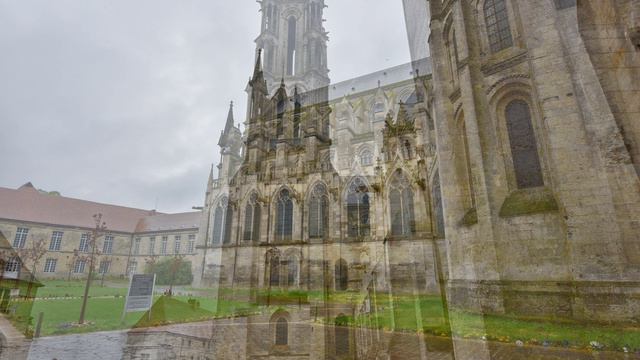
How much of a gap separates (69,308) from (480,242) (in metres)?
19.1

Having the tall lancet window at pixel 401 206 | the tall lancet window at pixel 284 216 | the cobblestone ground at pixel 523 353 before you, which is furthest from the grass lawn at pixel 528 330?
the tall lancet window at pixel 284 216

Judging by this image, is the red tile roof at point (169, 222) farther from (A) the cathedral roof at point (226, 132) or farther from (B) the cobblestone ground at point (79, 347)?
(B) the cobblestone ground at point (79, 347)

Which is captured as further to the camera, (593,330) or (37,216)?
(37,216)

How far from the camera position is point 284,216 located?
26.9 m

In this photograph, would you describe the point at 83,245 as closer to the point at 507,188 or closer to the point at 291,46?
the point at 291,46

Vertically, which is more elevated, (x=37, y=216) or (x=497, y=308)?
(x=37, y=216)

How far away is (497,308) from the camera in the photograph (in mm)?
8922

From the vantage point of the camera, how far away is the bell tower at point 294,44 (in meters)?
44.5

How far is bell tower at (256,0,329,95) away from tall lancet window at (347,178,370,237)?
919 inches

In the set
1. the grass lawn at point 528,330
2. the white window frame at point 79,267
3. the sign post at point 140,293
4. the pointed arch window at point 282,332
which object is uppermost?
the white window frame at point 79,267

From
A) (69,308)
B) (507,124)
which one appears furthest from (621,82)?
(69,308)

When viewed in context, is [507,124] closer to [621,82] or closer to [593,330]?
[621,82]

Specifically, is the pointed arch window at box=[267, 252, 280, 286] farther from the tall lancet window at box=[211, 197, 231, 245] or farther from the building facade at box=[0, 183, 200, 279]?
the building facade at box=[0, 183, 200, 279]

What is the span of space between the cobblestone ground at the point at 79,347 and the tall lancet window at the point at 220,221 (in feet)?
63.4
